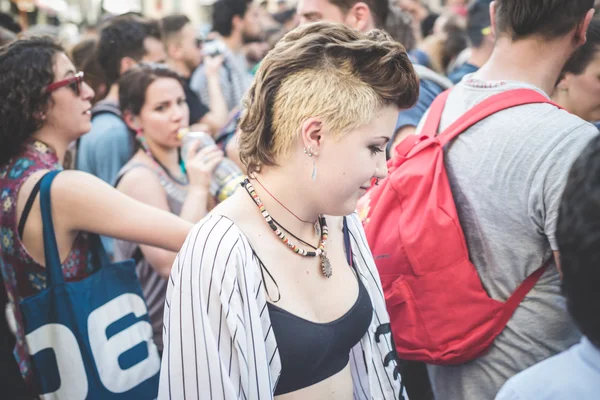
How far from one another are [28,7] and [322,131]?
1817cm

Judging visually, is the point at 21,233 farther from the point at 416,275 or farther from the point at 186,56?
the point at 186,56

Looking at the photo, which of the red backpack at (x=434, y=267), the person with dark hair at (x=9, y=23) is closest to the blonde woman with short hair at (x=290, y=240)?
the red backpack at (x=434, y=267)

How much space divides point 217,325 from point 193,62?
5.52 m

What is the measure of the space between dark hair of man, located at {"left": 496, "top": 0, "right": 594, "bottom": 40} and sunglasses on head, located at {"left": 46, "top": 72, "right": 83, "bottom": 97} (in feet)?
5.83

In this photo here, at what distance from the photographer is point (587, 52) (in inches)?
104

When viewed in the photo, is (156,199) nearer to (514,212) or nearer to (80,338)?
(80,338)

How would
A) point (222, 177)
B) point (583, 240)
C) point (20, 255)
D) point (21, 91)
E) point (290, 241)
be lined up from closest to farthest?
point (583, 240), point (290, 241), point (20, 255), point (21, 91), point (222, 177)

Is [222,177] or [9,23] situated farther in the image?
[9,23]

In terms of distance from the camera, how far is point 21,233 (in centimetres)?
229

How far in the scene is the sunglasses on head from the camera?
251cm

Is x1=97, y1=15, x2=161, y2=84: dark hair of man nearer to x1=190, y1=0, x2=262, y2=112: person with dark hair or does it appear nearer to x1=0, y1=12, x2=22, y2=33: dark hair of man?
x1=190, y1=0, x2=262, y2=112: person with dark hair

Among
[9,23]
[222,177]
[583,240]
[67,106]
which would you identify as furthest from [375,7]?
[9,23]

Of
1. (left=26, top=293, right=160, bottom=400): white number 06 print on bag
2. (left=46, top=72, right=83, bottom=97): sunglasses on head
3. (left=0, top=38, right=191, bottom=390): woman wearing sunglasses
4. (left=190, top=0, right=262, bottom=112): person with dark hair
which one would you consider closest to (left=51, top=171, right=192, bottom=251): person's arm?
(left=0, top=38, right=191, bottom=390): woman wearing sunglasses

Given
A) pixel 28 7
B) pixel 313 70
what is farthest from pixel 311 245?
pixel 28 7
